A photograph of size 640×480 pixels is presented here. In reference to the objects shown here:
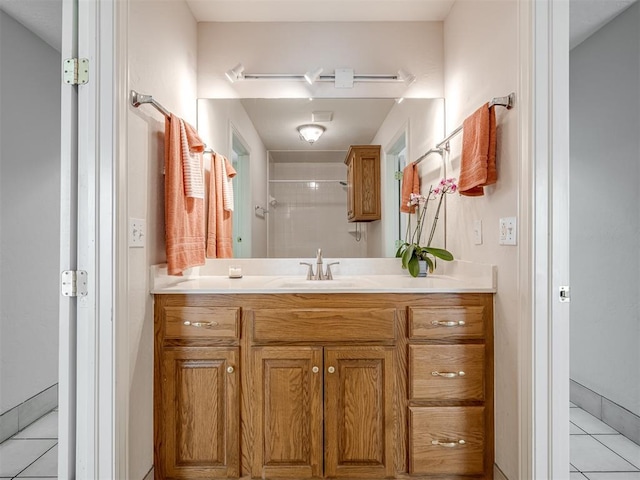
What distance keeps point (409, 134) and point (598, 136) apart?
1.08 m

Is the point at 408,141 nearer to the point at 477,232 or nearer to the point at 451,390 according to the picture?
the point at 477,232

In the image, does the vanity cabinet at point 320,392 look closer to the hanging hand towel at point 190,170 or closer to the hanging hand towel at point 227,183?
the hanging hand towel at point 190,170

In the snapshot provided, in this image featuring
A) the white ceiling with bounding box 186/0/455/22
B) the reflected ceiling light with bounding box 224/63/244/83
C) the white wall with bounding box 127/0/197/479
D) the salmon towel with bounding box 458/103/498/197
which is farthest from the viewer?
the reflected ceiling light with bounding box 224/63/244/83

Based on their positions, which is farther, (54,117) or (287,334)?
(54,117)

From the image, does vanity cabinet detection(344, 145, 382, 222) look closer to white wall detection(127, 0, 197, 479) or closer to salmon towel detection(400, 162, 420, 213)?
salmon towel detection(400, 162, 420, 213)

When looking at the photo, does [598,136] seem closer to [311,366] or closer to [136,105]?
[311,366]

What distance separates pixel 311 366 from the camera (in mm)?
1695

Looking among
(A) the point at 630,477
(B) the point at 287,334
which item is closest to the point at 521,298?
(B) the point at 287,334

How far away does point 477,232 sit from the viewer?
75.0 inches

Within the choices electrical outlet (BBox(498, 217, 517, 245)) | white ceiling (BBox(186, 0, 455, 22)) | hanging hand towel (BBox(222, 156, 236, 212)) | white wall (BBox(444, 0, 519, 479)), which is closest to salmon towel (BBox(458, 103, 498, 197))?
white wall (BBox(444, 0, 519, 479))

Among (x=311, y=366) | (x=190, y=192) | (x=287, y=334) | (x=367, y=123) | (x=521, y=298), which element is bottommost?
(x=311, y=366)

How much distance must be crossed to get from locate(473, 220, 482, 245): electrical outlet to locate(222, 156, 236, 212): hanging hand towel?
1349 mm

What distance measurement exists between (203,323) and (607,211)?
7.33 feet

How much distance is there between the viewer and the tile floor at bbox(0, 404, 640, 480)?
1.79 metres
